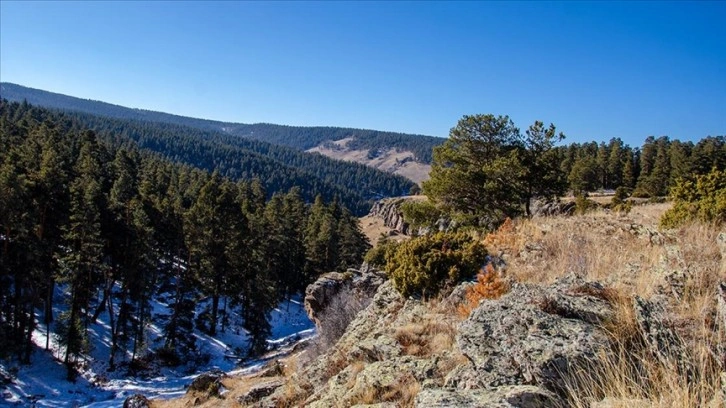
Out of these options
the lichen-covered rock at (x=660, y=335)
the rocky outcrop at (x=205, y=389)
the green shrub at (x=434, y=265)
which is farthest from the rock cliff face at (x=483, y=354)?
the rocky outcrop at (x=205, y=389)

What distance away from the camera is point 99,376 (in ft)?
96.3

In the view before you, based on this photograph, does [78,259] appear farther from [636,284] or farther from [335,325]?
[636,284]

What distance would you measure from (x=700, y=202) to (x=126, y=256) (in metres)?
34.7

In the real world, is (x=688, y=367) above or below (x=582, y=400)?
above

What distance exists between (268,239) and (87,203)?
776 inches

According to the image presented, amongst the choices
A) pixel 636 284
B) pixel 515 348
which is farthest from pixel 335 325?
pixel 515 348

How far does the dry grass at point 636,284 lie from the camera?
11.6 feet

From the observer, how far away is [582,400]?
12.3ft

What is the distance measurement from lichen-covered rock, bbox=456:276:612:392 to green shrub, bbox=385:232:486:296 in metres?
3.52

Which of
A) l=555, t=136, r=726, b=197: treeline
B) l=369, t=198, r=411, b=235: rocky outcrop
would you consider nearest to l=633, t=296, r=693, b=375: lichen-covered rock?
l=555, t=136, r=726, b=197: treeline

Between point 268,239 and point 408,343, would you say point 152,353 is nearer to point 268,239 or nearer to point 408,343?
point 268,239

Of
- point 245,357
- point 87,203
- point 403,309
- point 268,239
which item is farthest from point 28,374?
point 403,309

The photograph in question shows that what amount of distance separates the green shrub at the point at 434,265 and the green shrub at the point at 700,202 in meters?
4.80

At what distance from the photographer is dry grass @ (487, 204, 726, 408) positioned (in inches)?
139
